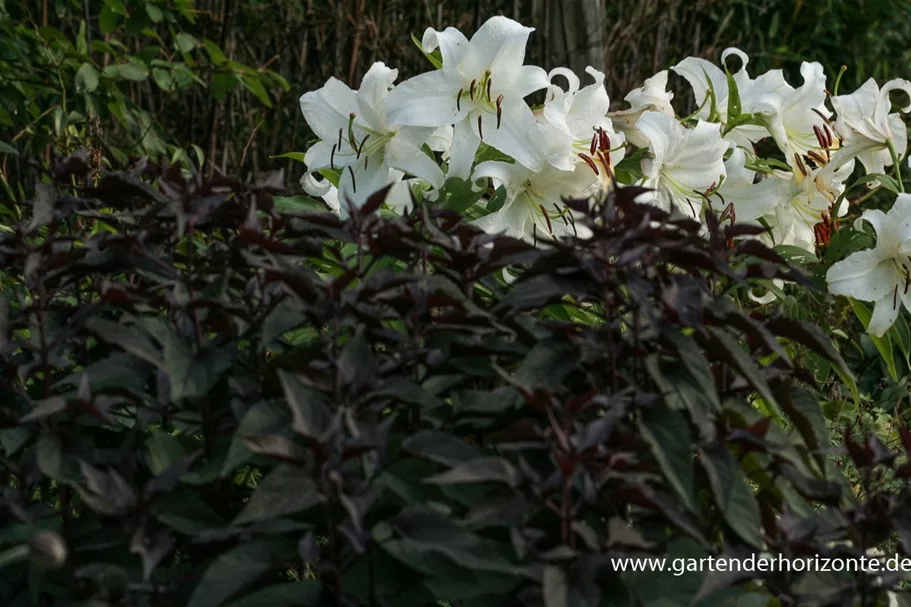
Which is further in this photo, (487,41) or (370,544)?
(487,41)

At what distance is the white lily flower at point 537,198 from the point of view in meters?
1.89

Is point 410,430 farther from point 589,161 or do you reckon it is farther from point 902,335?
point 902,335

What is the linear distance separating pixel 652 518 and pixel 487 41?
34.6 inches

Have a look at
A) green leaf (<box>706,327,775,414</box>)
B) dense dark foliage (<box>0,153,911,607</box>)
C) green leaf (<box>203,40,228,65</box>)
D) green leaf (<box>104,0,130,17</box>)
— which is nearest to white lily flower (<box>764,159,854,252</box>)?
dense dark foliage (<box>0,153,911,607</box>)

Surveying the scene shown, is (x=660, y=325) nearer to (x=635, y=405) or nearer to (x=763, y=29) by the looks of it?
(x=635, y=405)

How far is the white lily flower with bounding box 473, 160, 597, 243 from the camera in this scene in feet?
6.19

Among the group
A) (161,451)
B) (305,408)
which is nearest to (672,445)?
(305,408)

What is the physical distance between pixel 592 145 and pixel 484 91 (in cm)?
19

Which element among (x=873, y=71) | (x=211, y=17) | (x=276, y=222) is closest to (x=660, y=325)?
(x=276, y=222)

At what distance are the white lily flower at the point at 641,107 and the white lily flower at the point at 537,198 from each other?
0.79ft

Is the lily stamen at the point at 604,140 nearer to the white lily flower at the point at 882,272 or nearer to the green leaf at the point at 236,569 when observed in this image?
the white lily flower at the point at 882,272

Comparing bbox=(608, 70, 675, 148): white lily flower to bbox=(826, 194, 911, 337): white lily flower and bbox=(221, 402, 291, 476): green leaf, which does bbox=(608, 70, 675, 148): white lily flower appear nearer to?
bbox=(826, 194, 911, 337): white lily flower

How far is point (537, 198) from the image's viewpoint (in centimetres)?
192

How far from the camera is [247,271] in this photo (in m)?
1.41
